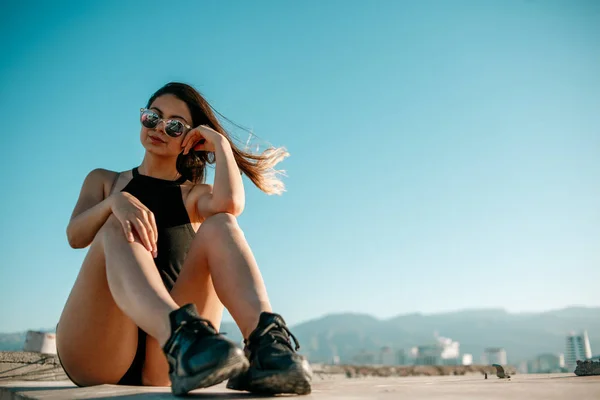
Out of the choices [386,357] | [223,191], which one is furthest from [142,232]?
[386,357]

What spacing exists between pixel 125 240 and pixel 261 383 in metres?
0.89

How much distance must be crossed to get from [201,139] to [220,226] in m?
1.03

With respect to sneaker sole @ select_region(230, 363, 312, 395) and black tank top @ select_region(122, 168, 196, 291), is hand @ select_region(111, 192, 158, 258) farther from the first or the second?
sneaker sole @ select_region(230, 363, 312, 395)

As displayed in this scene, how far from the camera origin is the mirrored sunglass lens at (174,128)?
9.66ft

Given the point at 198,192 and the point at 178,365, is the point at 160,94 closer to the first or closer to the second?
the point at 198,192

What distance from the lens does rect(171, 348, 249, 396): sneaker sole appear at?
1.49 meters

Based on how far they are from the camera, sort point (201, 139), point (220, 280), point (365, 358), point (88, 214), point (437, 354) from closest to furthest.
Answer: point (220, 280) < point (88, 214) < point (201, 139) < point (437, 354) < point (365, 358)

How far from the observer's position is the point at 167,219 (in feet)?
8.86

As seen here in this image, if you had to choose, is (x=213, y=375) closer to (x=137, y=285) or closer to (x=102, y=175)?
(x=137, y=285)

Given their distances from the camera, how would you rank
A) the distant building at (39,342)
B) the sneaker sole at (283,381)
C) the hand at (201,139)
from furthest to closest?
1. the distant building at (39,342)
2. the hand at (201,139)
3. the sneaker sole at (283,381)

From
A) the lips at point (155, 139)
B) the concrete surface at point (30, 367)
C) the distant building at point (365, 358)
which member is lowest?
the distant building at point (365, 358)

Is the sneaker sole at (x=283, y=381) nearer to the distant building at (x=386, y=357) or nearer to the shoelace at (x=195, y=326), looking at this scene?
the shoelace at (x=195, y=326)

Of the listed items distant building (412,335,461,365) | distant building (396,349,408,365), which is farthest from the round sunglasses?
distant building (396,349,408,365)

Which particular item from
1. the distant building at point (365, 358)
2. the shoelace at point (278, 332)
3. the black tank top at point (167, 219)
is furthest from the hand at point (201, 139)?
the distant building at point (365, 358)
